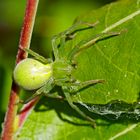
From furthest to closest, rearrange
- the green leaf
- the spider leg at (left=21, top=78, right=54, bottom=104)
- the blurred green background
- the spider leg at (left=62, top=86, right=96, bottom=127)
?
the blurred green background, the spider leg at (left=21, top=78, right=54, bottom=104), the spider leg at (left=62, top=86, right=96, bottom=127), the green leaf

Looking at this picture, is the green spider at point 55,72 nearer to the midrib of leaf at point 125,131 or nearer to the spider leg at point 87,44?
the spider leg at point 87,44

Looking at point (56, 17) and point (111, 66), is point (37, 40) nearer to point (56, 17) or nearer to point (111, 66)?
point (56, 17)

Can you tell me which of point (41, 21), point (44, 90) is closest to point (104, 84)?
point (44, 90)

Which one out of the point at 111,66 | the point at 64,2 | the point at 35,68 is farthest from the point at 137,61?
the point at 64,2

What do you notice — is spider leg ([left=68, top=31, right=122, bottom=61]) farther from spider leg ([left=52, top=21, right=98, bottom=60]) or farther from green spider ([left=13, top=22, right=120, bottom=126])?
spider leg ([left=52, top=21, right=98, bottom=60])

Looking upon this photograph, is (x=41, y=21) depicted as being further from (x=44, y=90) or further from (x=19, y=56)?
(x=19, y=56)

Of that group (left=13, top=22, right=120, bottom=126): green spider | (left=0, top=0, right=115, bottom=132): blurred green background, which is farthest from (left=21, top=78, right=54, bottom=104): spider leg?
(left=0, top=0, right=115, bottom=132): blurred green background
